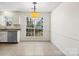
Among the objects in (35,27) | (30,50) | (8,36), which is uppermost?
(35,27)

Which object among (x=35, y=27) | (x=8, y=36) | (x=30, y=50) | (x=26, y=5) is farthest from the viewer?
(x=8, y=36)

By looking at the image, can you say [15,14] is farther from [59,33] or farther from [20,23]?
[59,33]

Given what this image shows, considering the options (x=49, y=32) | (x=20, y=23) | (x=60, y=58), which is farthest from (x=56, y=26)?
(x=60, y=58)

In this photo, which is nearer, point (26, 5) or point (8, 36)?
point (26, 5)

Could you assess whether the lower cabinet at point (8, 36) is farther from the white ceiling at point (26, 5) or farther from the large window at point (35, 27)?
the large window at point (35, 27)

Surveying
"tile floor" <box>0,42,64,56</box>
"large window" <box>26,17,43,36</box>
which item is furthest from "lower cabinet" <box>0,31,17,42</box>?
"large window" <box>26,17,43,36</box>

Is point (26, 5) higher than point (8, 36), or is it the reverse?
point (26, 5)

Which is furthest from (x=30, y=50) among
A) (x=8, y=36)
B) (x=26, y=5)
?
(x=8, y=36)

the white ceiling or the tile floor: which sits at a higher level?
the white ceiling

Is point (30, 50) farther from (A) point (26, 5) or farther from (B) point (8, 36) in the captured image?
(B) point (8, 36)

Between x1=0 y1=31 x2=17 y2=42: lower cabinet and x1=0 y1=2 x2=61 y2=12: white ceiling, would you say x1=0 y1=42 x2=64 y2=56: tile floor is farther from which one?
x1=0 y1=2 x2=61 y2=12: white ceiling

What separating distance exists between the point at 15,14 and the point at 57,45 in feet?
7.21

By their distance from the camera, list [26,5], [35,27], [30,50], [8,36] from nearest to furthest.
Result: [35,27], [26,5], [30,50], [8,36]

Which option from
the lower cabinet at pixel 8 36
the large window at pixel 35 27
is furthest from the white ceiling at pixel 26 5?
the lower cabinet at pixel 8 36
